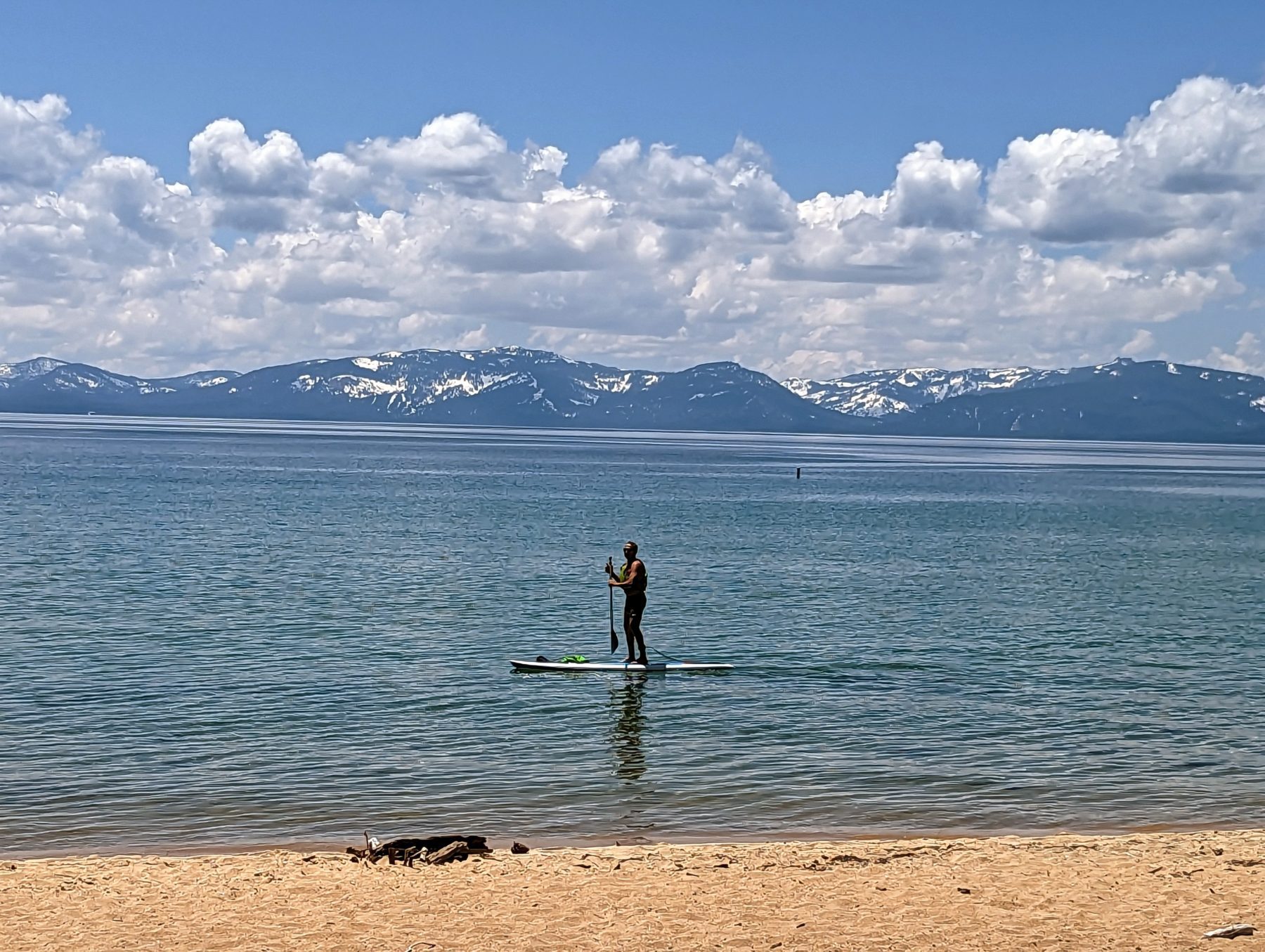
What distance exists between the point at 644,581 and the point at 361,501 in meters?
75.9

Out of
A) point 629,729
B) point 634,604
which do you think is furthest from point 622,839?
point 634,604

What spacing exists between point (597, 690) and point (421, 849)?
13239mm

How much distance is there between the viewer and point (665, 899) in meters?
14.8

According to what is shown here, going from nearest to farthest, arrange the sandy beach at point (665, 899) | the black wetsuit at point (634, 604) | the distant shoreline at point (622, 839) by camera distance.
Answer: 1. the sandy beach at point (665, 899)
2. the distant shoreline at point (622, 839)
3. the black wetsuit at point (634, 604)

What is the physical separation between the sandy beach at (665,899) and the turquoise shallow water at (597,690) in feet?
6.85

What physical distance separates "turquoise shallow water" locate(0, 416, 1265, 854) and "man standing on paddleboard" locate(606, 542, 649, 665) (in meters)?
1.98

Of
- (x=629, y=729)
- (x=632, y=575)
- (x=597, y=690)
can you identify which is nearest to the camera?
(x=629, y=729)

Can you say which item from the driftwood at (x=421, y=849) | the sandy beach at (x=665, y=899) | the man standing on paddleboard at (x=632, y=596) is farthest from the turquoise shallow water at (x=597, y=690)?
the sandy beach at (x=665, y=899)

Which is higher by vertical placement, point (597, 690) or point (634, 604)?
point (634, 604)

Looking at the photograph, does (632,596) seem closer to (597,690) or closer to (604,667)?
(604,667)

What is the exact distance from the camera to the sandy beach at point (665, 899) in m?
13.4

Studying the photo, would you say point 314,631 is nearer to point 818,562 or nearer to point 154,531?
point 818,562

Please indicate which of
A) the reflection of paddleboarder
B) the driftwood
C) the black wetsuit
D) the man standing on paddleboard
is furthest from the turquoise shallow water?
the black wetsuit

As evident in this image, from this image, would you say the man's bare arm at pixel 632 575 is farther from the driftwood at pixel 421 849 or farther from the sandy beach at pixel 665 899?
the driftwood at pixel 421 849
